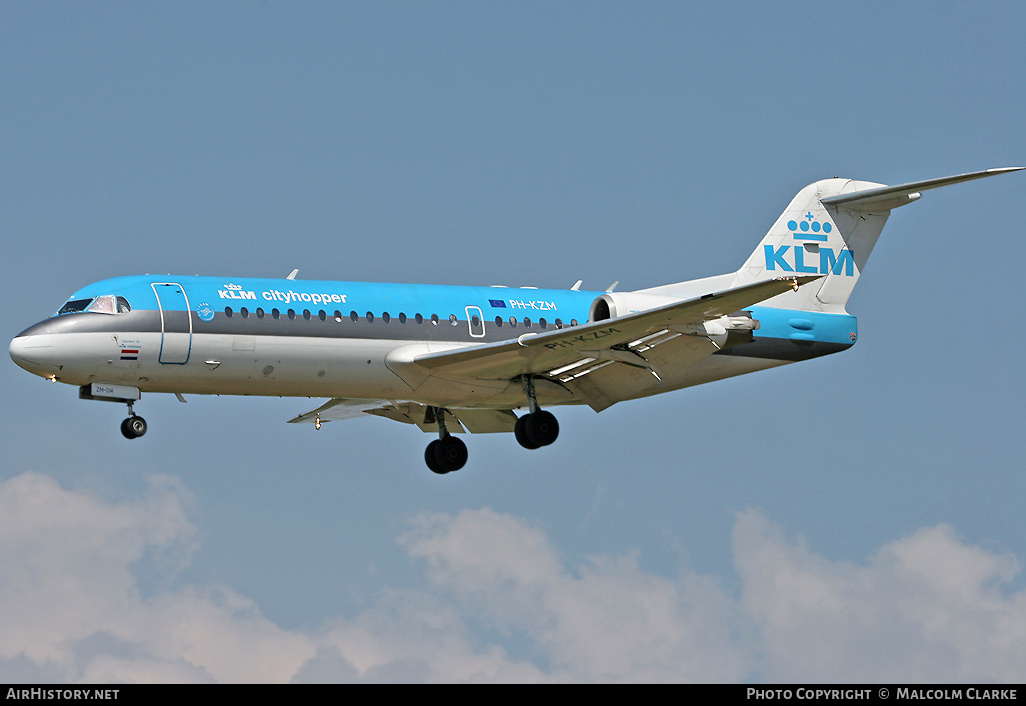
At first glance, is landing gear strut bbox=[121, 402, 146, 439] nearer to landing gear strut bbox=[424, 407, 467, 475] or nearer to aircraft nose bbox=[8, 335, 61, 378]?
aircraft nose bbox=[8, 335, 61, 378]

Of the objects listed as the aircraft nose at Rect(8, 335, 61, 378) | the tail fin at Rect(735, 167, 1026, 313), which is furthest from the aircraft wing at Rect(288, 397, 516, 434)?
the aircraft nose at Rect(8, 335, 61, 378)

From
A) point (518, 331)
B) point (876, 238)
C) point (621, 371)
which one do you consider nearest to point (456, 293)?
point (518, 331)

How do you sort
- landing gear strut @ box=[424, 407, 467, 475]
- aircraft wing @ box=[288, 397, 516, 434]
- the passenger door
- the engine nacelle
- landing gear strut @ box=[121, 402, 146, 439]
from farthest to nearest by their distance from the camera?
landing gear strut @ box=[424, 407, 467, 475]
aircraft wing @ box=[288, 397, 516, 434]
the engine nacelle
the passenger door
landing gear strut @ box=[121, 402, 146, 439]

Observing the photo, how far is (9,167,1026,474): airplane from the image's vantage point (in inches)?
1222

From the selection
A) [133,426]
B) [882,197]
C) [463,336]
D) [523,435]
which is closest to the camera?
[133,426]

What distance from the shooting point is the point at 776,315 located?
119ft

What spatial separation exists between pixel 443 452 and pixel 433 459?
329 mm

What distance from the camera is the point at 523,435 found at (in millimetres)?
34438

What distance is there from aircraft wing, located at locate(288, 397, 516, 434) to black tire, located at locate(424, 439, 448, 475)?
22.9 inches

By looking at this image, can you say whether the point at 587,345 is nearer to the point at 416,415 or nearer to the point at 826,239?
the point at 416,415

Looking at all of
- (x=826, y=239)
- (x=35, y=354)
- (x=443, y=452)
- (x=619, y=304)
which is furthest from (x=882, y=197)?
(x=35, y=354)

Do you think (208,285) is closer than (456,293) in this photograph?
Yes
